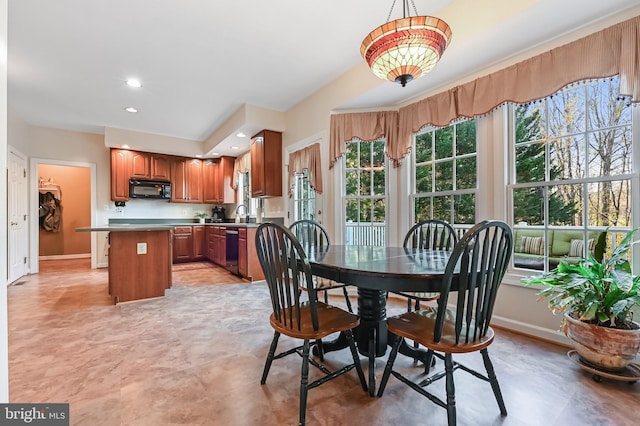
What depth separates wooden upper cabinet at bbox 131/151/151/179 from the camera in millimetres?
5676

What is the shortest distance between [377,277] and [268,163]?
3452 mm

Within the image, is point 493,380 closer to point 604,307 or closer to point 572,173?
point 604,307

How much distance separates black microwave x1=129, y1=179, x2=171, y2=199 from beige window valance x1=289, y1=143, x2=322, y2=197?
322cm

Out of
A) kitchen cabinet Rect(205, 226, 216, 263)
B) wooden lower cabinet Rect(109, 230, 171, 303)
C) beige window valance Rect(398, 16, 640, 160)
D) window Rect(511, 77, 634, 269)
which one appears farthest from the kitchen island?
window Rect(511, 77, 634, 269)

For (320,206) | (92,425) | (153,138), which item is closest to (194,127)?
(153,138)

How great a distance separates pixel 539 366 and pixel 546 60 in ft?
7.12

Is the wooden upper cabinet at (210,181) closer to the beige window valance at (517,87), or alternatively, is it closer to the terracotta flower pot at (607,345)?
the beige window valance at (517,87)

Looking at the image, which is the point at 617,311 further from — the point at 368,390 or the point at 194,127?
the point at 194,127

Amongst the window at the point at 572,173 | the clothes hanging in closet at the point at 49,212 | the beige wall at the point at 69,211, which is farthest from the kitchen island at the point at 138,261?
the clothes hanging in closet at the point at 49,212

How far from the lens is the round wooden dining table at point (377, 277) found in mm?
1370

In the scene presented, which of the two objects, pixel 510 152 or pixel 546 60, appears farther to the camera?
pixel 510 152

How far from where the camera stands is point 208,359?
2.03 metres

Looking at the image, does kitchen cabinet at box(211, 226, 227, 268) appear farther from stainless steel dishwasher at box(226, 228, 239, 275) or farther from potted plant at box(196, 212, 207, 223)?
potted plant at box(196, 212, 207, 223)

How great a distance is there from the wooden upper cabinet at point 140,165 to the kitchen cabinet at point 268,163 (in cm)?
265
